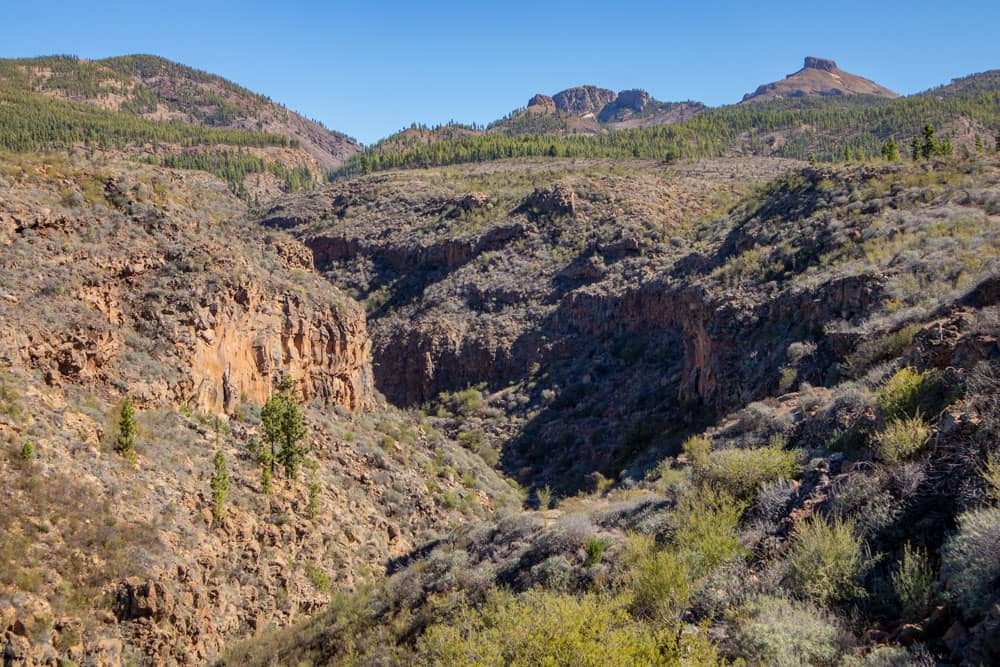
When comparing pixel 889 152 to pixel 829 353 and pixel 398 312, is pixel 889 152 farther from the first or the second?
pixel 398 312

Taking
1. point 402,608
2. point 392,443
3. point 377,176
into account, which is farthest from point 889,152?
point 377,176

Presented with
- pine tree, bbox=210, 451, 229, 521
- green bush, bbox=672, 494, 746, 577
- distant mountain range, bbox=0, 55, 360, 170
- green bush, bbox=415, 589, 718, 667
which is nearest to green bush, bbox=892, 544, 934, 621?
green bush, bbox=415, 589, 718, 667

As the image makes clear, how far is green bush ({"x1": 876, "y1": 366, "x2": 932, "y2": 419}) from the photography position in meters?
11.6

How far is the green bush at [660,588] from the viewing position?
9234mm

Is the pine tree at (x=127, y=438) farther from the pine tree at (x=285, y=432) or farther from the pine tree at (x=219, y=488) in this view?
the pine tree at (x=285, y=432)

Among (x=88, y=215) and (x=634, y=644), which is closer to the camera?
(x=634, y=644)

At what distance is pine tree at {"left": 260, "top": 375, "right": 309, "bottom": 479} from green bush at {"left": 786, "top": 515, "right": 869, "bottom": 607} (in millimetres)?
15522

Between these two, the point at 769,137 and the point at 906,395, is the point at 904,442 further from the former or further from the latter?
the point at 769,137

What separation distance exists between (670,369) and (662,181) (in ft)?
96.4

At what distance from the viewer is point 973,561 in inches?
274

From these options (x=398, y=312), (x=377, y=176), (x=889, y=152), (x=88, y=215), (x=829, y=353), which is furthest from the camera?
(x=377, y=176)

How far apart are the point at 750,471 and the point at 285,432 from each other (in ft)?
45.9

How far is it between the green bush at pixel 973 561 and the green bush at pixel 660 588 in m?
3.20

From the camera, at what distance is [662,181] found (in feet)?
201
